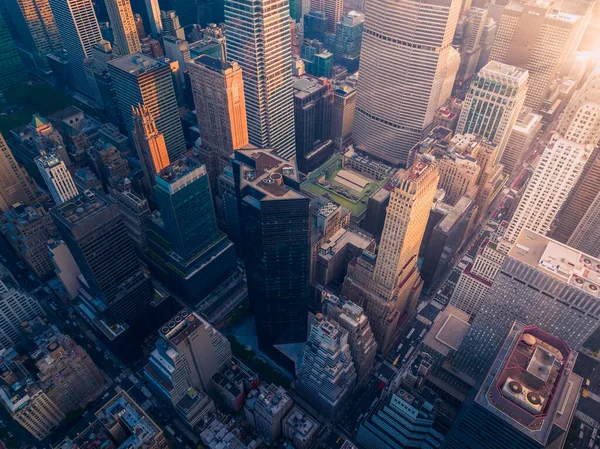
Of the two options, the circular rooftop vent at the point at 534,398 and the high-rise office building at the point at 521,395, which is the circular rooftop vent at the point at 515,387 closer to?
the high-rise office building at the point at 521,395

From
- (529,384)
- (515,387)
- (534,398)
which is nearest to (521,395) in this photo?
(515,387)

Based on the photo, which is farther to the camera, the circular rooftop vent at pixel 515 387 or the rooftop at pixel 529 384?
the circular rooftop vent at pixel 515 387

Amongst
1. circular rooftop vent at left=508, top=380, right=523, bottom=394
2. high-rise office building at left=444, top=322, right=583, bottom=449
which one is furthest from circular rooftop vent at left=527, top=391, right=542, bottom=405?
circular rooftop vent at left=508, top=380, right=523, bottom=394

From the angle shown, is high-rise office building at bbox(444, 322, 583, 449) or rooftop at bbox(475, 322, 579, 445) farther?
high-rise office building at bbox(444, 322, 583, 449)

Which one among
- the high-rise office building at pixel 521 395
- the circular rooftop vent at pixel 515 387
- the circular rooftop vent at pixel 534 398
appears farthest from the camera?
the circular rooftop vent at pixel 515 387

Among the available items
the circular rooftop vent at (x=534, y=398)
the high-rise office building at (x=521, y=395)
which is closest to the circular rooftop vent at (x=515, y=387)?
the high-rise office building at (x=521, y=395)

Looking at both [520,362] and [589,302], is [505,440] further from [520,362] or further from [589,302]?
[589,302]

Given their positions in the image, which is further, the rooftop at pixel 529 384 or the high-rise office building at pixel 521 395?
the high-rise office building at pixel 521 395

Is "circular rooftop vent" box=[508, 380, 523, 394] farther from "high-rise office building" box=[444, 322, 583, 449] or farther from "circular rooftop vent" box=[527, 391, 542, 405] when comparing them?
"circular rooftop vent" box=[527, 391, 542, 405]

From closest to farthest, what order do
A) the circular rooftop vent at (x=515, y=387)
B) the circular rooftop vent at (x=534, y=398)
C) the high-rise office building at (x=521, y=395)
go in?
the circular rooftop vent at (x=534, y=398), the high-rise office building at (x=521, y=395), the circular rooftop vent at (x=515, y=387)

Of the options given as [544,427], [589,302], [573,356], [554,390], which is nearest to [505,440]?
[544,427]

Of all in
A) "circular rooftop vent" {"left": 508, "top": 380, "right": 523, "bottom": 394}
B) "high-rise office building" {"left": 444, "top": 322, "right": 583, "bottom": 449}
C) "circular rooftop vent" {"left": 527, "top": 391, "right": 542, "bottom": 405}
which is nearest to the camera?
"circular rooftop vent" {"left": 527, "top": 391, "right": 542, "bottom": 405}
